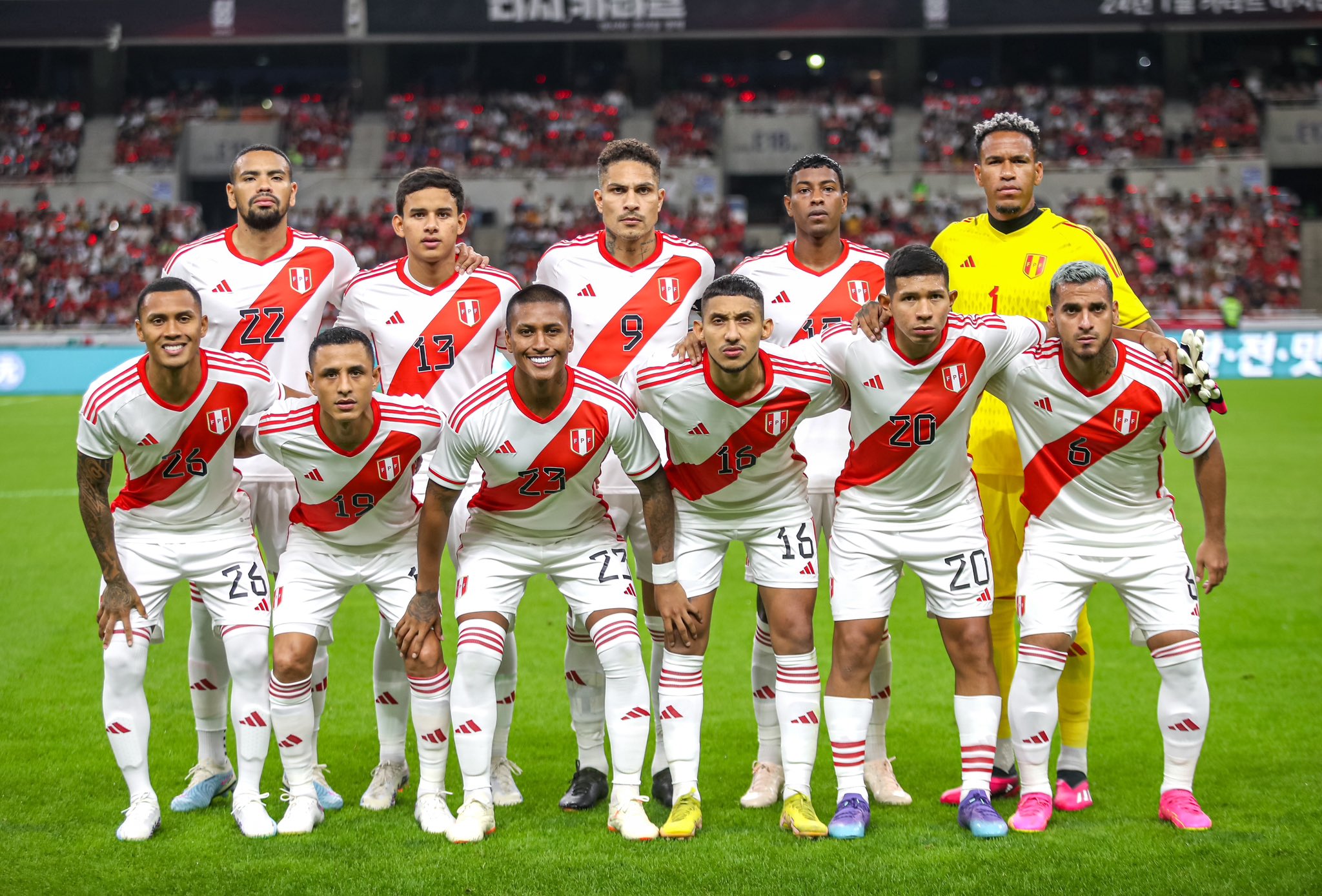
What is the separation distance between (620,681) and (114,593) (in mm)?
1988

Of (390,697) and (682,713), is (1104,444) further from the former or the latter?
(390,697)

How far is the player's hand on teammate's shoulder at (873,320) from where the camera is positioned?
4.88 meters

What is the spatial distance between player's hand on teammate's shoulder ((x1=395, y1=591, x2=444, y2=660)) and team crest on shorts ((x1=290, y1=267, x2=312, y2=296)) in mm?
1697

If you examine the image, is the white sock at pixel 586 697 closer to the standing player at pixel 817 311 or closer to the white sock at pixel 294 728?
the standing player at pixel 817 311

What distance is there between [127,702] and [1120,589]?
12.7 feet

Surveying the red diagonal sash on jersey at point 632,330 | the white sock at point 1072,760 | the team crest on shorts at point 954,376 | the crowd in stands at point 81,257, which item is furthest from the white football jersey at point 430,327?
the crowd in stands at point 81,257

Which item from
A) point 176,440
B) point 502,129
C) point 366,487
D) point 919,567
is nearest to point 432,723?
point 366,487

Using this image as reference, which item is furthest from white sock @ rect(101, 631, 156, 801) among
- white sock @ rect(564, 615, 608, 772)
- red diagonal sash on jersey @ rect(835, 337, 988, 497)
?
red diagonal sash on jersey @ rect(835, 337, 988, 497)

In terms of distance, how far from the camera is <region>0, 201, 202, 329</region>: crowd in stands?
2872 cm

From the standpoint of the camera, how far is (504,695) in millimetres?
5445

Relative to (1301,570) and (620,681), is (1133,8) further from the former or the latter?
(620,681)

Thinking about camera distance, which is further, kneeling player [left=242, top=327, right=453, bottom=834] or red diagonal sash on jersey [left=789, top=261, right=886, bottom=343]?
red diagonal sash on jersey [left=789, top=261, right=886, bottom=343]

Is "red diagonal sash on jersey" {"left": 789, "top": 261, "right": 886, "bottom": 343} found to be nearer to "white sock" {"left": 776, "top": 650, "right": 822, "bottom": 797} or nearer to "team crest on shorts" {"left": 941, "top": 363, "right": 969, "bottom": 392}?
"team crest on shorts" {"left": 941, "top": 363, "right": 969, "bottom": 392}

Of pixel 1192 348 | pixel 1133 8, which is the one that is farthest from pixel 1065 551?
pixel 1133 8
